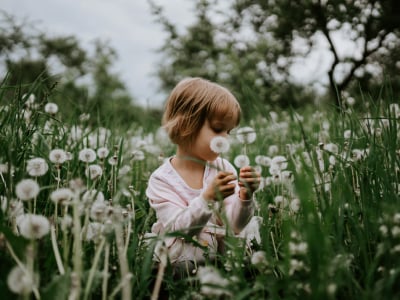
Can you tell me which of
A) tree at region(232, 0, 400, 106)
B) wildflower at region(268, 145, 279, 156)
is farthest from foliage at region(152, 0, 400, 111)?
wildflower at region(268, 145, 279, 156)

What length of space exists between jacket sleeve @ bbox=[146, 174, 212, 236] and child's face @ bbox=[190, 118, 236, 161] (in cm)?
24

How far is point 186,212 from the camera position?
2.03 meters

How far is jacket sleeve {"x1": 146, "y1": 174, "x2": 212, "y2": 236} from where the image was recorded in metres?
1.98

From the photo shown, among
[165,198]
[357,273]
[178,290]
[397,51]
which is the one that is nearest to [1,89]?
[165,198]

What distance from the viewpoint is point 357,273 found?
1.53m

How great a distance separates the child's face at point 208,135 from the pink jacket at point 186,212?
0.09 m

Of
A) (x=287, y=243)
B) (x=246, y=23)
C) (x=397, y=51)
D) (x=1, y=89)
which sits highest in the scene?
(x=246, y=23)

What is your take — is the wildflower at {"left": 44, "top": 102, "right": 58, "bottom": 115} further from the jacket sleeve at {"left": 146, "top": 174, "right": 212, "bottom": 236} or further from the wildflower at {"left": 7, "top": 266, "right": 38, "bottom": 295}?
the wildflower at {"left": 7, "top": 266, "right": 38, "bottom": 295}

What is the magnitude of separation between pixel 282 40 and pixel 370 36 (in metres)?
2.20

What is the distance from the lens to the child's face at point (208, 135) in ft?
7.46

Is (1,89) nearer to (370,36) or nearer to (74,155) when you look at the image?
(74,155)

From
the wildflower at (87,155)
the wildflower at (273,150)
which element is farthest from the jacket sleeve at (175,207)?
the wildflower at (273,150)

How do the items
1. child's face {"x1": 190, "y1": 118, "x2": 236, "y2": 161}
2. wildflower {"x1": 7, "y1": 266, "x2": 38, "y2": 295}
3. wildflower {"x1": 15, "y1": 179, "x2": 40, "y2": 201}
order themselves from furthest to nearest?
child's face {"x1": 190, "y1": 118, "x2": 236, "y2": 161}, wildflower {"x1": 15, "y1": 179, "x2": 40, "y2": 201}, wildflower {"x1": 7, "y1": 266, "x2": 38, "y2": 295}

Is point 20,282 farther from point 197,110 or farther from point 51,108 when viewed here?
point 51,108
